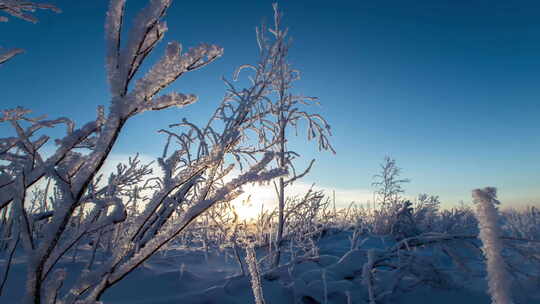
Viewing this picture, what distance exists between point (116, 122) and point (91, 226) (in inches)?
14.5

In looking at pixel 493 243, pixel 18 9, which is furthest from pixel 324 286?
pixel 18 9

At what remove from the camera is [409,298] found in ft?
8.34

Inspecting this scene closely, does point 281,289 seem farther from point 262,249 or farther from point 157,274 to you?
point 262,249

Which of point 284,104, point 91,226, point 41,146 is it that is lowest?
point 91,226

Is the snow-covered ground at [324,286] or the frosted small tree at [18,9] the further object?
the snow-covered ground at [324,286]

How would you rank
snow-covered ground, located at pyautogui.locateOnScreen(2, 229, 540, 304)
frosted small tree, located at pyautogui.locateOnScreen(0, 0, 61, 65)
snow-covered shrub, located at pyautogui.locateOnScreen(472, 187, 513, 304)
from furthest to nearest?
snow-covered ground, located at pyautogui.locateOnScreen(2, 229, 540, 304) → frosted small tree, located at pyautogui.locateOnScreen(0, 0, 61, 65) → snow-covered shrub, located at pyautogui.locateOnScreen(472, 187, 513, 304)

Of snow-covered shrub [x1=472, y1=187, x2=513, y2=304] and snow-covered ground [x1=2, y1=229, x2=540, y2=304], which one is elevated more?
snow-covered shrub [x1=472, y1=187, x2=513, y2=304]

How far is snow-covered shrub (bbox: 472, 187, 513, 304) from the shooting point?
0.65 meters

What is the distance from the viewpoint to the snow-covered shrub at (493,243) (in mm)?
653

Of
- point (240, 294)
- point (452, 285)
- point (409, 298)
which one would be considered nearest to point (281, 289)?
point (240, 294)

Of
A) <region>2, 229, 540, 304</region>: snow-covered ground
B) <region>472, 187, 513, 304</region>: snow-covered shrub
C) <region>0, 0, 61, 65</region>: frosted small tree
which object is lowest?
<region>2, 229, 540, 304</region>: snow-covered ground

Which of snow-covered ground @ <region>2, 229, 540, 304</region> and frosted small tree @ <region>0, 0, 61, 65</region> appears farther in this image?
snow-covered ground @ <region>2, 229, 540, 304</region>

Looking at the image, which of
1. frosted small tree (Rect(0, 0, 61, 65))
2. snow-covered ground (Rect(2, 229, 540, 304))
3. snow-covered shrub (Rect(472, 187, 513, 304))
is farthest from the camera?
snow-covered ground (Rect(2, 229, 540, 304))

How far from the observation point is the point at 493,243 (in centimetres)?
66
